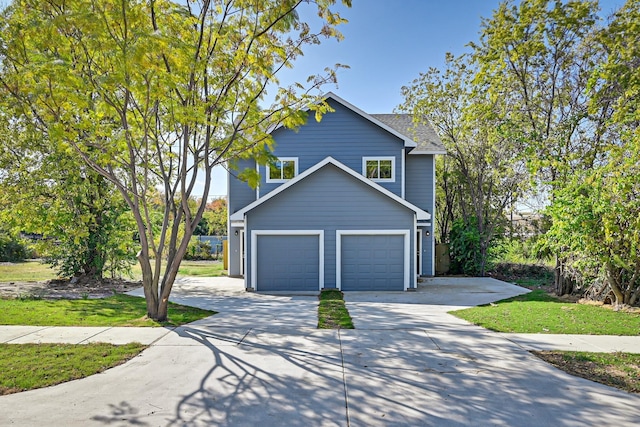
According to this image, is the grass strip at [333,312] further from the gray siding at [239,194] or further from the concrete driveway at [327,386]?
the gray siding at [239,194]

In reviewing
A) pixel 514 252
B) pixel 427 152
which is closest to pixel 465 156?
pixel 427 152

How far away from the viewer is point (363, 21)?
10328 millimetres

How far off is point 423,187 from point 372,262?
526 cm

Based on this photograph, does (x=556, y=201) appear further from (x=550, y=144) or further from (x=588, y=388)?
(x=588, y=388)

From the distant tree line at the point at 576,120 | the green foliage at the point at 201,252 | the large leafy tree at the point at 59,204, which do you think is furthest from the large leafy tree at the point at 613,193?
the green foliage at the point at 201,252

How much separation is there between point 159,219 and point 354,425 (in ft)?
50.5

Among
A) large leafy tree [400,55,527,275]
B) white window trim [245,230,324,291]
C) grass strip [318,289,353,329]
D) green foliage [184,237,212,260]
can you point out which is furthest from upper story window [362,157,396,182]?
green foliage [184,237,212,260]

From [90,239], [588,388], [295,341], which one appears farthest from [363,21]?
[90,239]

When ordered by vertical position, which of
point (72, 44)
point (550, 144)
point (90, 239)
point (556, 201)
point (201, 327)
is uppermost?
point (72, 44)

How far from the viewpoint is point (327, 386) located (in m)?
4.58

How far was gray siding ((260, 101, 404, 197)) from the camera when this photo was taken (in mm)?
15352

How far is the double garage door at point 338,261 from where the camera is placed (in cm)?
1268

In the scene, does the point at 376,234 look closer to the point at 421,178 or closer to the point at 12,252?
the point at 421,178

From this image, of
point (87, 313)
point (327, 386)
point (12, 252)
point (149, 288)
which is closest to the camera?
point (327, 386)
